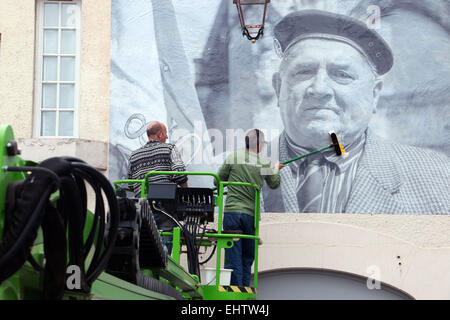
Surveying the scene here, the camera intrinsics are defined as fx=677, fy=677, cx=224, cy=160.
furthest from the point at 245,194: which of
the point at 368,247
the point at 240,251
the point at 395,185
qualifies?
the point at 395,185

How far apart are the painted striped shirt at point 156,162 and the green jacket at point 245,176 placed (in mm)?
620

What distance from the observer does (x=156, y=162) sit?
6.67 metres

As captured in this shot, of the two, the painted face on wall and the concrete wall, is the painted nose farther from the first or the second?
the concrete wall

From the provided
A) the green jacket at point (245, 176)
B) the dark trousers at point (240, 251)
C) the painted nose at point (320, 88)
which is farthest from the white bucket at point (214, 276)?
the painted nose at point (320, 88)

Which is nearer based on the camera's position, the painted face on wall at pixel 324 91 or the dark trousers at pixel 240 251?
the dark trousers at pixel 240 251

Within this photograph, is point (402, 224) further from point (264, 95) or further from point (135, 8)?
point (135, 8)

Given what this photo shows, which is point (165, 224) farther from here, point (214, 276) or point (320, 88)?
point (320, 88)

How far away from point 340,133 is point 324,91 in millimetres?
637

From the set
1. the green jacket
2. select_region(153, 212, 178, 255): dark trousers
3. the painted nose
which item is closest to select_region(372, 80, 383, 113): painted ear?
the painted nose

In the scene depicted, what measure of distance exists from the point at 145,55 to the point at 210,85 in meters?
1.05

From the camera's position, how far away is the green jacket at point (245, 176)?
698 centimetres

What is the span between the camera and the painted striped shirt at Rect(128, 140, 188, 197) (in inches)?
261

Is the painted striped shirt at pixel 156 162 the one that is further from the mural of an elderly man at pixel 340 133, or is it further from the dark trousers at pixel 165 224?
the mural of an elderly man at pixel 340 133

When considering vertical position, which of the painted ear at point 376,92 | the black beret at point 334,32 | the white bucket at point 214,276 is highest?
the black beret at point 334,32
